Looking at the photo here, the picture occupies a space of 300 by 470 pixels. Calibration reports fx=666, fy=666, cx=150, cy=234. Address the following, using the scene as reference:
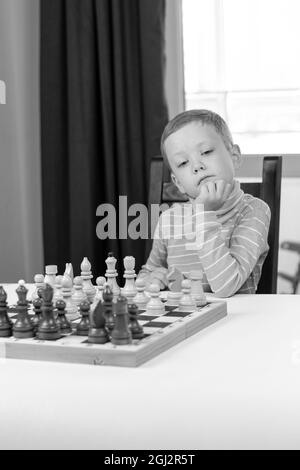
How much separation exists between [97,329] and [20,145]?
241 centimetres

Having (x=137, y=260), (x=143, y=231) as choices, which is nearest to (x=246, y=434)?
(x=143, y=231)

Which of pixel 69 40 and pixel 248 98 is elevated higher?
pixel 69 40

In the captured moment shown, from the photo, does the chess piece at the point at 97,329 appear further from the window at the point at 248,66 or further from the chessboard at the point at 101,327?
the window at the point at 248,66

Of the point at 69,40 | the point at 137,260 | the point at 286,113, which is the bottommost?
the point at 137,260

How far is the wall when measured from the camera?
3168 millimetres

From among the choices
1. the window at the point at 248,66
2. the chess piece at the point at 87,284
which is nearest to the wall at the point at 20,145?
the window at the point at 248,66

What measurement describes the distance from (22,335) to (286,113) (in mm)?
2383

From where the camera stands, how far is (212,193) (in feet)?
5.75

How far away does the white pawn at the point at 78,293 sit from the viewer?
1293 mm

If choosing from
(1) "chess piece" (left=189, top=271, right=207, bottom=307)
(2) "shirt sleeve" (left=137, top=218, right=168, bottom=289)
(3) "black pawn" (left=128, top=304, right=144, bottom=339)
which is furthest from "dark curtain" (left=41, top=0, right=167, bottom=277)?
(3) "black pawn" (left=128, top=304, right=144, bottom=339)

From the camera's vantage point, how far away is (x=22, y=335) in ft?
3.44
